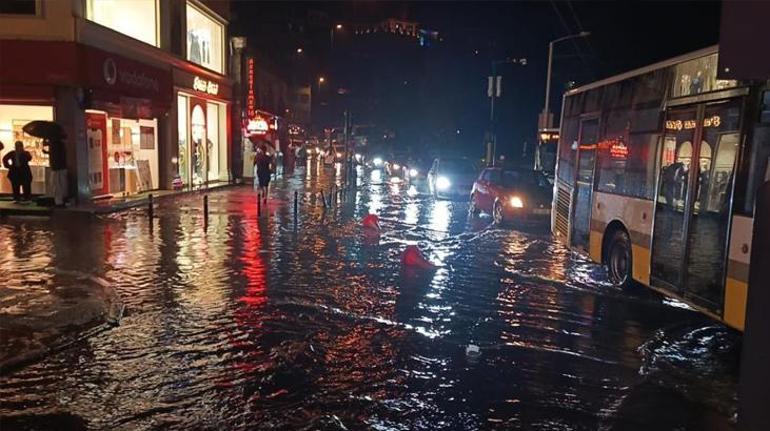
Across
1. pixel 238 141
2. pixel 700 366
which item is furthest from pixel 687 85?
pixel 238 141

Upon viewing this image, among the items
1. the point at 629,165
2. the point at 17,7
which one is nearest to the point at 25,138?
the point at 17,7

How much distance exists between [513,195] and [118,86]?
44.3ft

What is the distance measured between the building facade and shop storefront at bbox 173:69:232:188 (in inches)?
2.1

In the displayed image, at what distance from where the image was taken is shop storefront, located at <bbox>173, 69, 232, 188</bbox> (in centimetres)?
2870

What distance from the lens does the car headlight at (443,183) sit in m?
29.3

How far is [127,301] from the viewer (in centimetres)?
905

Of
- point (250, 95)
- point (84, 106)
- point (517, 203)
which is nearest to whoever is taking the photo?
point (517, 203)

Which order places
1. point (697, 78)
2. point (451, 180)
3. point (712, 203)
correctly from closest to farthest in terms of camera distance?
point (712, 203)
point (697, 78)
point (451, 180)

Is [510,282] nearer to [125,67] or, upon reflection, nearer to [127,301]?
[127,301]

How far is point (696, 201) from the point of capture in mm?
7691

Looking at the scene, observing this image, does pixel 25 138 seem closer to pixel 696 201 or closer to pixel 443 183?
pixel 443 183

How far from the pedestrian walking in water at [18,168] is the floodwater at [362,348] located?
688 cm

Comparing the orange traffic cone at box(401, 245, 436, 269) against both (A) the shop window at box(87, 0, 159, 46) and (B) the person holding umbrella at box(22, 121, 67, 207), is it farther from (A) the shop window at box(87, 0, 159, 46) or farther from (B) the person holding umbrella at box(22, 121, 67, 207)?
(A) the shop window at box(87, 0, 159, 46)

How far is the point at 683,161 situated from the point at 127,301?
24.6 feet
